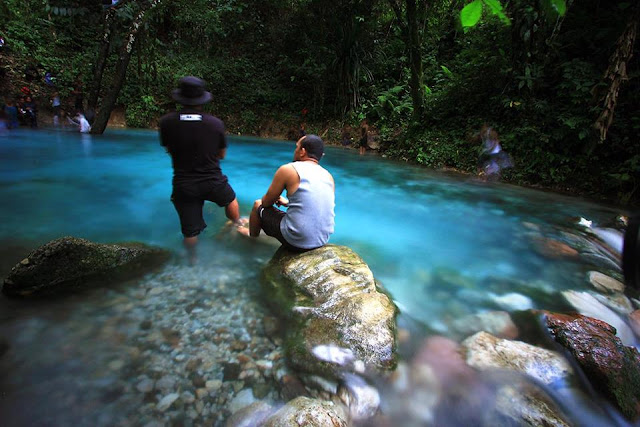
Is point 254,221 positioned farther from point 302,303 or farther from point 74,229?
point 74,229

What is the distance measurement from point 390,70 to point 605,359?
48.9 feet

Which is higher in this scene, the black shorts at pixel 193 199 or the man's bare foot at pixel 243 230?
the black shorts at pixel 193 199

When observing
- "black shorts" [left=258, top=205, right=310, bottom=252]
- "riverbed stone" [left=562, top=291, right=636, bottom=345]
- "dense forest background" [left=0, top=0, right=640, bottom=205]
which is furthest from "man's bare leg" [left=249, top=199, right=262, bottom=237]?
"riverbed stone" [left=562, top=291, right=636, bottom=345]

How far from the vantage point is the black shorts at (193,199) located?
10.9 ft

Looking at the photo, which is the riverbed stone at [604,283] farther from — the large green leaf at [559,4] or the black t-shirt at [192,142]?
the black t-shirt at [192,142]

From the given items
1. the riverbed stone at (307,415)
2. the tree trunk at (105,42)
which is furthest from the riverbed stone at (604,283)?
the tree trunk at (105,42)

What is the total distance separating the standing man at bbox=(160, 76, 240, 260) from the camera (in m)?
3.03

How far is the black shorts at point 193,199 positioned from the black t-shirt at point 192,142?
0.23 feet

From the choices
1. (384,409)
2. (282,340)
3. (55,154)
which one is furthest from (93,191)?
(384,409)

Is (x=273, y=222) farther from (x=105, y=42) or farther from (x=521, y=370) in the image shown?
(x=105, y=42)

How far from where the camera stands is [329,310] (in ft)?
8.25

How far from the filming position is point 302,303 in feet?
8.72

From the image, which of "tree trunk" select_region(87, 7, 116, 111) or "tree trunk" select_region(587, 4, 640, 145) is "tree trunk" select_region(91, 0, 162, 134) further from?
"tree trunk" select_region(587, 4, 640, 145)

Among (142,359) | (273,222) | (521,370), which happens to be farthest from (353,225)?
(142,359)
